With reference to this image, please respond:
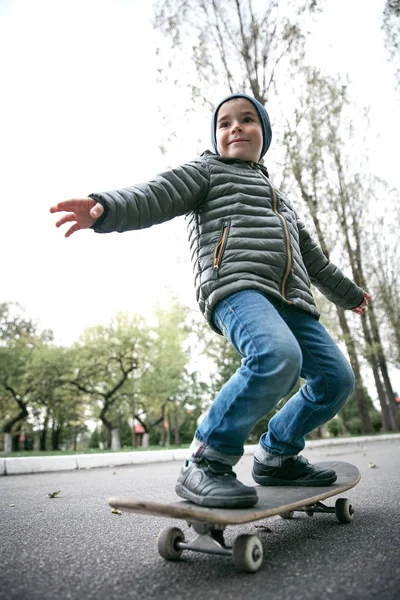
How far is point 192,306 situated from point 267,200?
40.0 ft

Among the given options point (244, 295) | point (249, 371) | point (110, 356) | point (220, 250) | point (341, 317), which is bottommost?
point (249, 371)

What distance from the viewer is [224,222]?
7.40 feet

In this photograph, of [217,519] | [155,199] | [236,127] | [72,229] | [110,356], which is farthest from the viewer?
[110,356]

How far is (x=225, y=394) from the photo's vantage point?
1888 millimetres

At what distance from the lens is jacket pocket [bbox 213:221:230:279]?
7.00 ft

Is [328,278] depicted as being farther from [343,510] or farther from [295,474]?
[343,510]

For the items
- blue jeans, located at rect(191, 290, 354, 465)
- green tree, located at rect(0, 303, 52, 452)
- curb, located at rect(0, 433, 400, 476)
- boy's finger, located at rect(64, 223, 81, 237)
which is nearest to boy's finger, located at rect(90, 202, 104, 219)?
boy's finger, located at rect(64, 223, 81, 237)

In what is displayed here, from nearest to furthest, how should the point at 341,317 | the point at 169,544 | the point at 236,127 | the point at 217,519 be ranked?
the point at 217,519 → the point at 169,544 → the point at 236,127 → the point at 341,317

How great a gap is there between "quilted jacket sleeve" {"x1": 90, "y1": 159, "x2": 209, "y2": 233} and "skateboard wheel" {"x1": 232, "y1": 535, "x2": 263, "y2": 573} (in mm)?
1364

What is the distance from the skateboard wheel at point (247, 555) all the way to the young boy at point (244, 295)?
0.15m

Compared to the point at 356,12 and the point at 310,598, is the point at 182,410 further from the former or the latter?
the point at 310,598

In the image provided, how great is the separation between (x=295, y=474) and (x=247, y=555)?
97 cm

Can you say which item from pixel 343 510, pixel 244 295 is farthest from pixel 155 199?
pixel 343 510

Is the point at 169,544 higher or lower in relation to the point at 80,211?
lower
